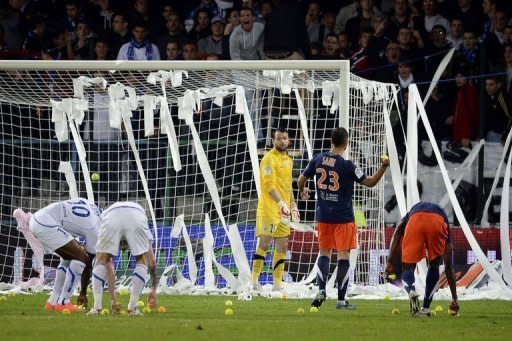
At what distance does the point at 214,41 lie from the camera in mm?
21766

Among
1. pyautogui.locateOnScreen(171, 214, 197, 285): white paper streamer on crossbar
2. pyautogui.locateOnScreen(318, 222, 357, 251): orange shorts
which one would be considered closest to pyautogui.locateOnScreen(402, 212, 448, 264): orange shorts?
pyautogui.locateOnScreen(318, 222, 357, 251): orange shorts

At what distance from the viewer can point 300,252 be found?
62.5 ft

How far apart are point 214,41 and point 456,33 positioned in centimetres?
428

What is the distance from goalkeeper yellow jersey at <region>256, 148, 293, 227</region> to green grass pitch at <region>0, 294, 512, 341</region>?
6.58 ft

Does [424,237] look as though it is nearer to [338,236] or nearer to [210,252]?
[338,236]

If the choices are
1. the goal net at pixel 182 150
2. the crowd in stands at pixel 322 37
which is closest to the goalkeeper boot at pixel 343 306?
the goal net at pixel 182 150

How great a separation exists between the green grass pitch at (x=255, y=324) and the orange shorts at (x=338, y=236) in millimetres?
779

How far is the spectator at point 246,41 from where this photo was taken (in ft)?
69.3

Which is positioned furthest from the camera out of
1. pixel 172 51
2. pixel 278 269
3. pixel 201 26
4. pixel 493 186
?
pixel 201 26

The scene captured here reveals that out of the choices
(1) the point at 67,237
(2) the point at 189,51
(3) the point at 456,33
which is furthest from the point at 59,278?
(3) the point at 456,33

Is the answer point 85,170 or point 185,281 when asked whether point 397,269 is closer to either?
point 185,281

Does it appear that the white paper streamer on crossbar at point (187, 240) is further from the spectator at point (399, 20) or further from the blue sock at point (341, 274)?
the spectator at point (399, 20)

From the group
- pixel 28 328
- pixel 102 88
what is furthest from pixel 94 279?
pixel 102 88

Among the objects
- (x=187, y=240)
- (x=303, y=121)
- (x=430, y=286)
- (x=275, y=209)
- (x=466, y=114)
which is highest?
(x=466, y=114)
